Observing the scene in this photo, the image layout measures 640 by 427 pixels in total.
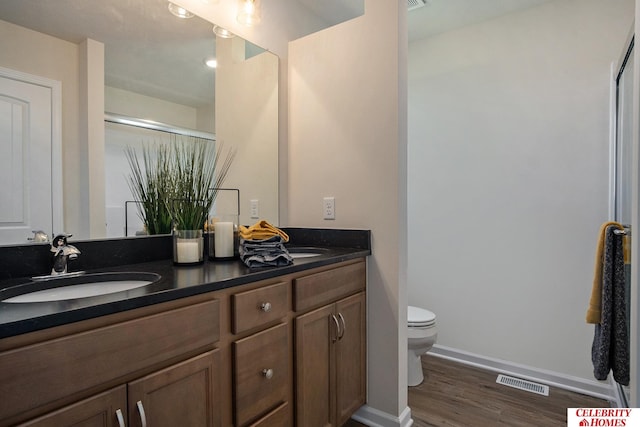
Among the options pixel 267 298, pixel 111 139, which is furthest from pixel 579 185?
pixel 111 139

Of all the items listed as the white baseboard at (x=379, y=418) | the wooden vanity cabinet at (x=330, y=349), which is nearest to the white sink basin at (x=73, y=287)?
the wooden vanity cabinet at (x=330, y=349)

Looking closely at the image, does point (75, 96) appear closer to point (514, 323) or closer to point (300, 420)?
point (300, 420)

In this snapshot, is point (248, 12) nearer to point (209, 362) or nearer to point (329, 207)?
point (329, 207)

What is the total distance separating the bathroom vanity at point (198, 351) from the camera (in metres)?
0.71

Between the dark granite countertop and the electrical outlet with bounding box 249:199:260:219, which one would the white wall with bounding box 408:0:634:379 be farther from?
the electrical outlet with bounding box 249:199:260:219

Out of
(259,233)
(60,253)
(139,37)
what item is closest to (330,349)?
(259,233)

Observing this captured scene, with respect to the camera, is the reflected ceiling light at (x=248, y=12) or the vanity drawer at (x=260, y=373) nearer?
the vanity drawer at (x=260, y=373)

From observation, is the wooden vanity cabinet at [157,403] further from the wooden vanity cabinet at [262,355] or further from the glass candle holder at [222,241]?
the glass candle holder at [222,241]

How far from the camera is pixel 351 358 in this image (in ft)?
5.62

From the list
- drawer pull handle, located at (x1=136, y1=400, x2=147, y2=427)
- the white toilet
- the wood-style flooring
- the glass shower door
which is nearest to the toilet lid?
the white toilet

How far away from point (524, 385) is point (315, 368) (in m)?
1.63

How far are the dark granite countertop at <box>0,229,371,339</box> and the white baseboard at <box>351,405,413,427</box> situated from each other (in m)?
0.83

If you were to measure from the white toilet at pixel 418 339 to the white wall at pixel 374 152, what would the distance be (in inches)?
15.9

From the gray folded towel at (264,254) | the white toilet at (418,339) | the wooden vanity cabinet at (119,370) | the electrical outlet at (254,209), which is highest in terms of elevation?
the electrical outlet at (254,209)
